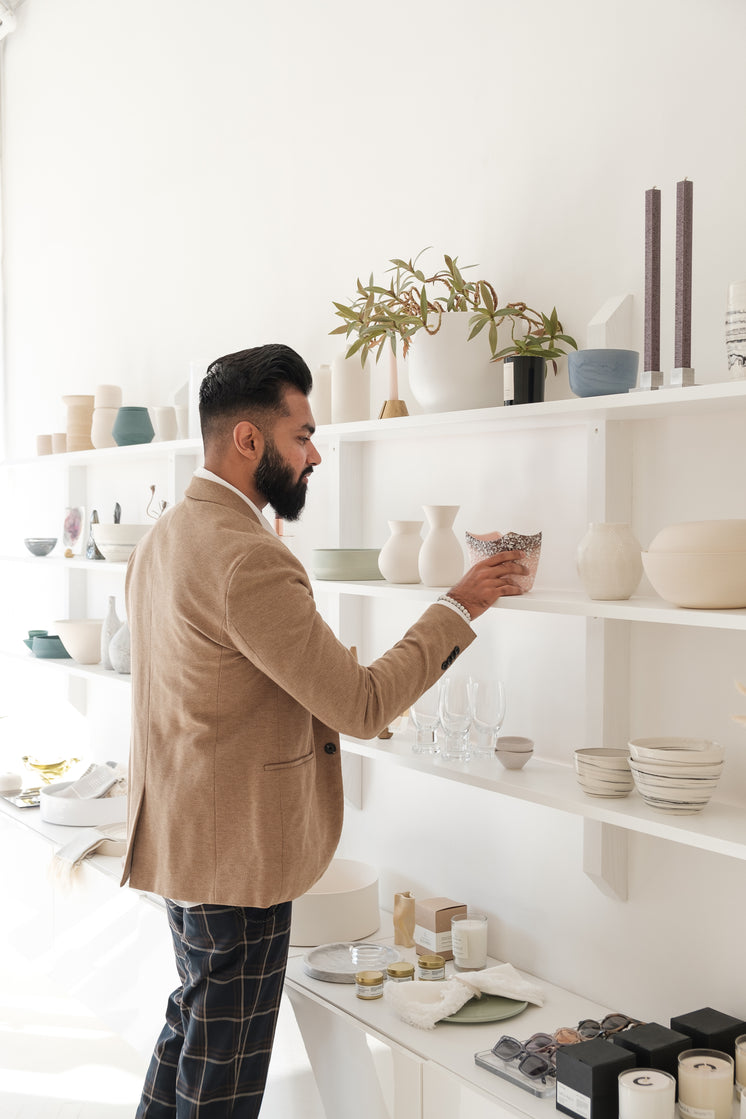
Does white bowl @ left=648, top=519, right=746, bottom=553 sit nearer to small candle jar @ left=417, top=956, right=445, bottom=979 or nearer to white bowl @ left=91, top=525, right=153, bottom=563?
small candle jar @ left=417, top=956, right=445, bottom=979

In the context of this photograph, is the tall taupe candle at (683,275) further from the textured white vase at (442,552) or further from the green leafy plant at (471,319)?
the textured white vase at (442,552)

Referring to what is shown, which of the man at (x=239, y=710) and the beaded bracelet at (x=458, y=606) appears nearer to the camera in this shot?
the man at (x=239, y=710)

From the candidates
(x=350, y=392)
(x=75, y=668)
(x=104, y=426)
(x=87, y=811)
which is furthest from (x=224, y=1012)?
(x=104, y=426)

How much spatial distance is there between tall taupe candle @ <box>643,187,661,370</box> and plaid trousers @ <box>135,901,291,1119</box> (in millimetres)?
1139

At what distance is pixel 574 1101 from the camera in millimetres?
1695

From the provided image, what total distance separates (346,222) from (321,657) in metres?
1.35

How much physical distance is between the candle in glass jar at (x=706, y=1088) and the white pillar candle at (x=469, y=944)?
0.62m

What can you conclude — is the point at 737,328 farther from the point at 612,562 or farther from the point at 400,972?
the point at 400,972

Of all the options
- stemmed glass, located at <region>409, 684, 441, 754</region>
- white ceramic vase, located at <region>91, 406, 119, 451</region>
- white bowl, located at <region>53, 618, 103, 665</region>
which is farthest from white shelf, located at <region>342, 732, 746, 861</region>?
white ceramic vase, located at <region>91, 406, 119, 451</region>

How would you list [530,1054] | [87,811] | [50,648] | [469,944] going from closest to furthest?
[530,1054]
[469,944]
[87,811]
[50,648]

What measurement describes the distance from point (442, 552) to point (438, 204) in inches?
32.1

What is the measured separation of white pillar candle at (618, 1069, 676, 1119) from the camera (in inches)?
63.7

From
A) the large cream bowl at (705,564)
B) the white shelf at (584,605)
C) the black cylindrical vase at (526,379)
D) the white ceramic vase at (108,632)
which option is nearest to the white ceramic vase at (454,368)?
the black cylindrical vase at (526,379)

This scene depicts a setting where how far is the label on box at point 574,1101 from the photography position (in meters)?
1.67
